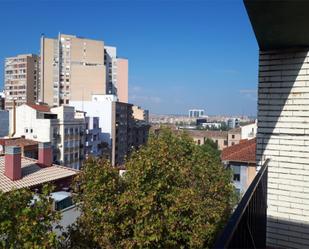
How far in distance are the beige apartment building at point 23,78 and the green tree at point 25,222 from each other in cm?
8295

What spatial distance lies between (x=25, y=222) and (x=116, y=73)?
8217cm

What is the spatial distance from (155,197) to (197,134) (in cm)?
8192

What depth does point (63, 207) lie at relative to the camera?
18953mm

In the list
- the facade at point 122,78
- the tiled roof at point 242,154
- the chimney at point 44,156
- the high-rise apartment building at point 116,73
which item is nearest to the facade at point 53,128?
the chimney at point 44,156

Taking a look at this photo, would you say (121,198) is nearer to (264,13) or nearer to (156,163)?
(156,163)

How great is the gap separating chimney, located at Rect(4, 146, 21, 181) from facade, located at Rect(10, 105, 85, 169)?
22442 millimetres

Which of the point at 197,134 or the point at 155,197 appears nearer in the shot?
the point at 155,197

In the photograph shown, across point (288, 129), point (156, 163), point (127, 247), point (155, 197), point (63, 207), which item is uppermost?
point (288, 129)

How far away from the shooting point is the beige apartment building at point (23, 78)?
86938 mm

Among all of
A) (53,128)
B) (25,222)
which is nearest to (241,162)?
(25,222)

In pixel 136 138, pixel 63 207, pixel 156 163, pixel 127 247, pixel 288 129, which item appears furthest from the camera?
pixel 136 138

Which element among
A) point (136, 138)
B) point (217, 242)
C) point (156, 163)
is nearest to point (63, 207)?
point (156, 163)

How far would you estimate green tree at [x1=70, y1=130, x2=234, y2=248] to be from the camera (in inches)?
Result: 364

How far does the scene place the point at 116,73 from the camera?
3435 inches
